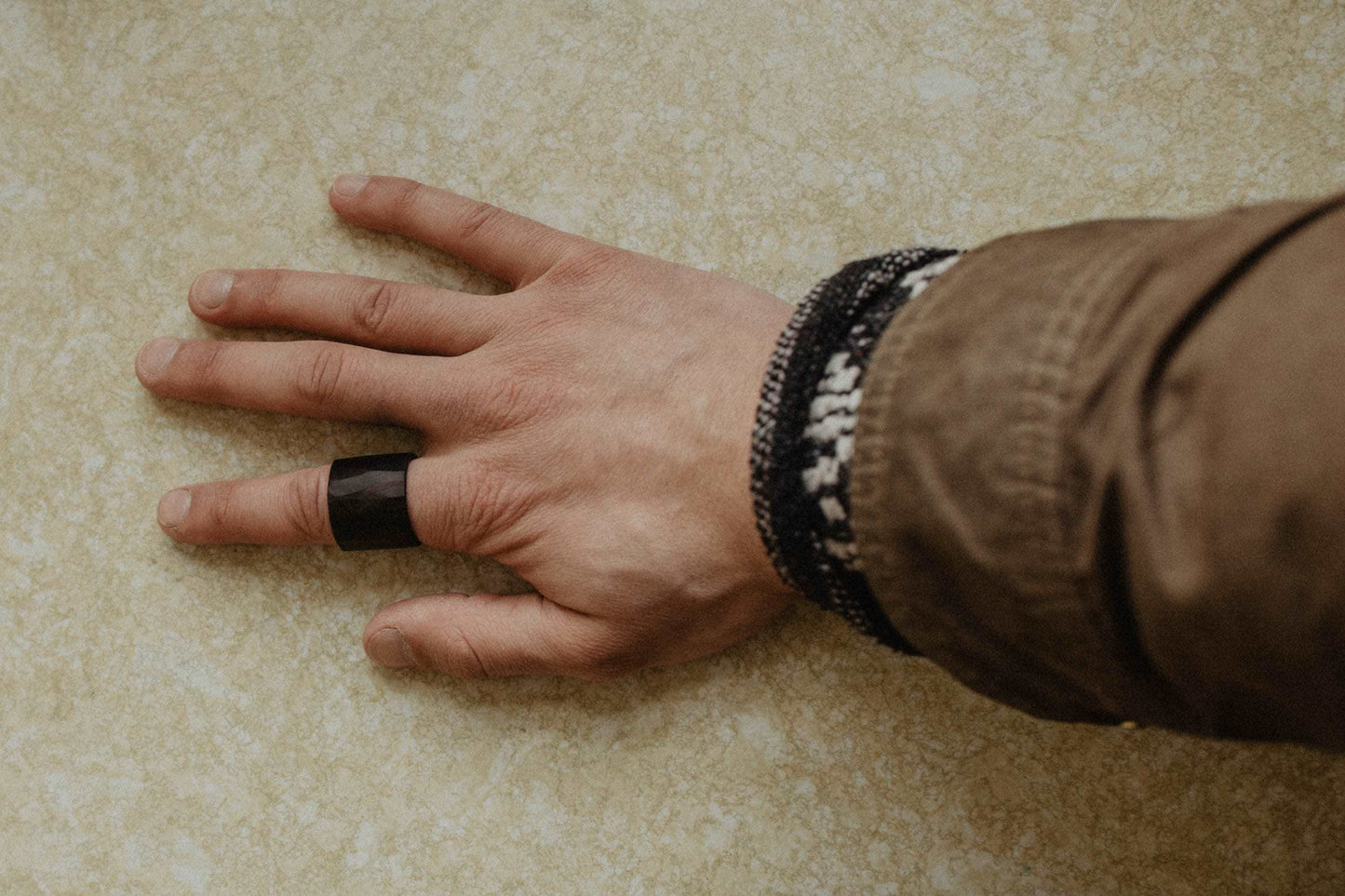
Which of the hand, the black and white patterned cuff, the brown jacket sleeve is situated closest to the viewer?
the brown jacket sleeve

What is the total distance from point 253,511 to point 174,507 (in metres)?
0.09

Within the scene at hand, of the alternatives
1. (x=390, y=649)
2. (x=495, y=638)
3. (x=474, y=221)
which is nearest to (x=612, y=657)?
(x=495, y=638)

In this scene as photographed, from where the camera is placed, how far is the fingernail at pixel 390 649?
0.85 meters

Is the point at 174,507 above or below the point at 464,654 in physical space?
above

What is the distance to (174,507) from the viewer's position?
2.85ft

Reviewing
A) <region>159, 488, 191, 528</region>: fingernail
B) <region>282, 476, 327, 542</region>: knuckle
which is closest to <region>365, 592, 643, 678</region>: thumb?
<region>282, 476, 327, 542</region>: knuckle

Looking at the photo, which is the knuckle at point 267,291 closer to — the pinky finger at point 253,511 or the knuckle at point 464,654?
the pinky finger at point 253,511

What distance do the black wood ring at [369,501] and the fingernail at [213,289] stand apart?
0.21 meters

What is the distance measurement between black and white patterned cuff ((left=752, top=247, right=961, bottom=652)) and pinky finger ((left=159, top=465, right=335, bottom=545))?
0.43 meters

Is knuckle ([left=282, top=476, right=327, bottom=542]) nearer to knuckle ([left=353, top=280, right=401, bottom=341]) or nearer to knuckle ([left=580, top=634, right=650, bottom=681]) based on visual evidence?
knuckle ([left=353, top=280, right=401, bottom=341])

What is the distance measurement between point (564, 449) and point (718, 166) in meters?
0.33

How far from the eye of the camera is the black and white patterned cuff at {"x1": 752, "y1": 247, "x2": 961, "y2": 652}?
640 mm

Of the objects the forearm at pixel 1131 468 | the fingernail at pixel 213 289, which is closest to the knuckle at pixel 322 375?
the fingernail at pixel 213 289

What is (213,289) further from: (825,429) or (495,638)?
(825,429)
